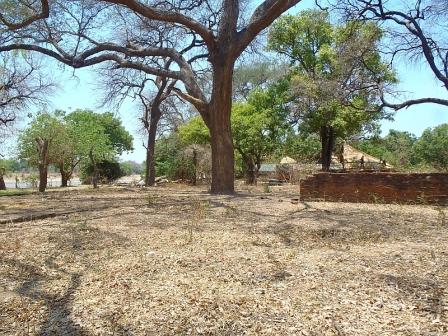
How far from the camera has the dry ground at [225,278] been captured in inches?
108

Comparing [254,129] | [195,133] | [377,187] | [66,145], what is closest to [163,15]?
[377,187]

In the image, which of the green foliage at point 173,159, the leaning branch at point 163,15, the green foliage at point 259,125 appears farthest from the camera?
the green foliage at point 173,159

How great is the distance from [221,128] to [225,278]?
788 centimetres

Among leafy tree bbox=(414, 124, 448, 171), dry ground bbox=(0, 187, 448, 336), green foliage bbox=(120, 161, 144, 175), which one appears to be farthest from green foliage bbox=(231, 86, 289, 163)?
leafy tree bbox=(414, 124, 448, 171)

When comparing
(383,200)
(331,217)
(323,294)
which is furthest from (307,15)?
(323,294)

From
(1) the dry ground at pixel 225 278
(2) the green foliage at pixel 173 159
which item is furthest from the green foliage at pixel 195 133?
(1) the dry ground at pixel 225 278

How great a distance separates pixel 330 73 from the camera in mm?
23000

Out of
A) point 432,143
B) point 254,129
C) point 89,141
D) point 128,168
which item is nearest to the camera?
point 254,129

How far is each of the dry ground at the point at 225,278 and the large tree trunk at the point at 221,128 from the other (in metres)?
5.17

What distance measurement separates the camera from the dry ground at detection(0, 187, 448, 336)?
274cm

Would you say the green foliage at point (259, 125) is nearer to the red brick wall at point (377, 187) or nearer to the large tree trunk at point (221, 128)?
the large tree trunk at point (221, 128)

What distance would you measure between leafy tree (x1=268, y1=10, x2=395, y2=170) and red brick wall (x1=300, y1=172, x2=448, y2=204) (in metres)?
8.55

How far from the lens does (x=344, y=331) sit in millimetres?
2600

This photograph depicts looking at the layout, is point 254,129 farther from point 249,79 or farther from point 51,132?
point 249,79
